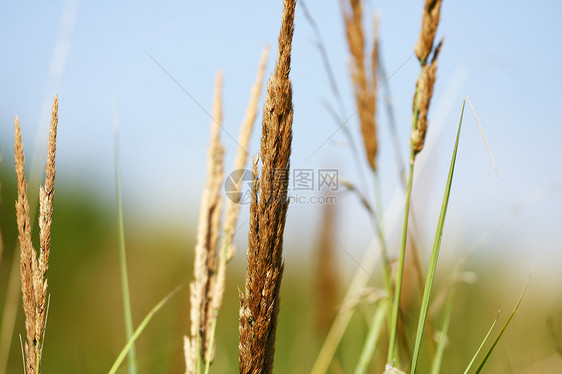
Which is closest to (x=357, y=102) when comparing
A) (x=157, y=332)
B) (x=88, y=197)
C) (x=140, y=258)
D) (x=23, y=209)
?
(x=23, y=209)

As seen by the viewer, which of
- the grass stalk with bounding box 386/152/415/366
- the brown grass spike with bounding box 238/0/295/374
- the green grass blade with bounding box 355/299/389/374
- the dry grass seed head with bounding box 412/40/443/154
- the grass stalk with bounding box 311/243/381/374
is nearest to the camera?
the brown grass spike with bounding box 238/0/295/374

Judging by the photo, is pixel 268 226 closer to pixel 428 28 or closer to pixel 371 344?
pixel 428 28

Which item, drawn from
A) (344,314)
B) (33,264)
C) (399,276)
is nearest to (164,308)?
(344,314)

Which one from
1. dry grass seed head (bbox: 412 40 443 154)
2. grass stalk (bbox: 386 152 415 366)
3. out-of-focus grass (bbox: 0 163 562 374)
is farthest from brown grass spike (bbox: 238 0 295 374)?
out-of-focus grass (bbox: 0 163 562 374)

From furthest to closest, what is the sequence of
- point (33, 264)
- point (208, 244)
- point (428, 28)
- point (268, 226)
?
point (208, 244), point (428, 28), point (33, 264), point (268, 226)

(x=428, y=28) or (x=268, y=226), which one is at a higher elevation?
(x=428, y=28)

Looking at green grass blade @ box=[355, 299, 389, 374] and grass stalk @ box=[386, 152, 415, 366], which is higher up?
grass stalk @ box=[386, 152, 415, 366]

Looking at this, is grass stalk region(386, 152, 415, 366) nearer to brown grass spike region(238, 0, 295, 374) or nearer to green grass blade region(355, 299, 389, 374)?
brown grass spike region(238, 0, 295, 374)
